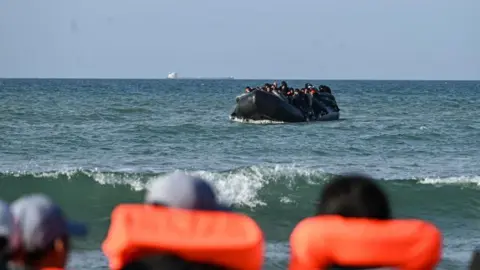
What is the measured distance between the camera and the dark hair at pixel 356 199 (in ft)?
12.5

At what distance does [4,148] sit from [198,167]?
18.3 ft

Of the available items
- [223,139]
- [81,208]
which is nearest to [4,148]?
[223,139]

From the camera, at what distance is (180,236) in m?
3.64

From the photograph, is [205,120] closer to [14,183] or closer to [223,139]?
[223,139]

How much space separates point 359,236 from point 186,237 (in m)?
0.61

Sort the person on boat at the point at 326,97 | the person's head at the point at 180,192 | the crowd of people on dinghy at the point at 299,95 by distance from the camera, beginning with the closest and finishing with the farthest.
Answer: the person's head at the point at 180,192
the crowd of people on dinghy at the point at 299,95
the person on boat at the point at 326,97

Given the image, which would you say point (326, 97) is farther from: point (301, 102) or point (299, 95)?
point (301, 102)

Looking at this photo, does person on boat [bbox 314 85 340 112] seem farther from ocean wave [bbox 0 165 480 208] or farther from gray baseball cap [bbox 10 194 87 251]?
gray baseball cap [bbox 10 194 87 251]

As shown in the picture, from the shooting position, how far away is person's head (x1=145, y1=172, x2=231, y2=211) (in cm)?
380

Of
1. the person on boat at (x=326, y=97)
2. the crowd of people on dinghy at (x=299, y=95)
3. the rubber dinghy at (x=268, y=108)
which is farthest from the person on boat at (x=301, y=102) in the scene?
the person on boat at (x=326, y=97)

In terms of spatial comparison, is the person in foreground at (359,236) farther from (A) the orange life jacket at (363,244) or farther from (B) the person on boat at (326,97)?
(B) the person on boat at (326,97)

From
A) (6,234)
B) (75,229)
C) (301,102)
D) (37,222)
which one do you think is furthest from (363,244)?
(301,102)

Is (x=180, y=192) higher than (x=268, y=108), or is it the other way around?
(x=180, y=192)

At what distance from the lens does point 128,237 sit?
363 centimetres
